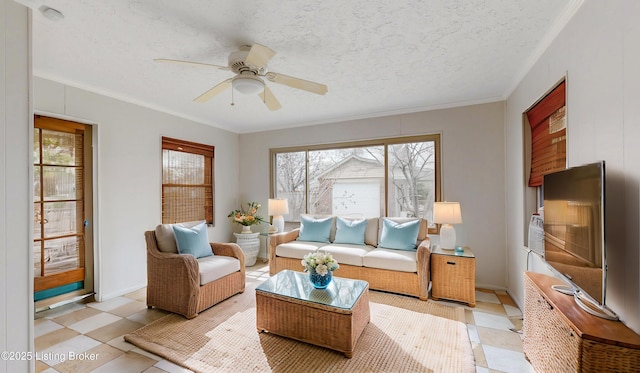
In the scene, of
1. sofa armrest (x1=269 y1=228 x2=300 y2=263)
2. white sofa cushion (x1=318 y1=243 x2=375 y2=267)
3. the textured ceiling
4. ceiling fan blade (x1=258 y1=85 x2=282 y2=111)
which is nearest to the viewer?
the textured ceiling

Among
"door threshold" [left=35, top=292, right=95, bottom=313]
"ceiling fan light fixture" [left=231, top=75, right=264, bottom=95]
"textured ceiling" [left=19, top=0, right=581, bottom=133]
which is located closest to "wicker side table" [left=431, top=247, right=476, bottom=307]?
"textured ceiling" [left=19, top=0, right=581, bottom=133]

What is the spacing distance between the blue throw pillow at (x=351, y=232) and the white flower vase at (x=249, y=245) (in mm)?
1566

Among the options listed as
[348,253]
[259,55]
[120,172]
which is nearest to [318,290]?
[348,253]

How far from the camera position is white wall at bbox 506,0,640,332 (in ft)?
4.16

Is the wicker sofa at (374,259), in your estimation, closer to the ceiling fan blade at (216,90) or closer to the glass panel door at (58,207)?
the ceiling fan blade at (216,90)

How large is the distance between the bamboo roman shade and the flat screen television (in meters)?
0.51

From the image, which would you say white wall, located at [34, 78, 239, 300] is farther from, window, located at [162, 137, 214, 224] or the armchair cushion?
the armchair cushion

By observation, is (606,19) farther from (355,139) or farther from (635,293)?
(355,139)

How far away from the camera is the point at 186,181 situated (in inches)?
170

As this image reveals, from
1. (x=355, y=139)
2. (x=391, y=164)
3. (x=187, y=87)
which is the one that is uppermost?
(x=187, y=87)

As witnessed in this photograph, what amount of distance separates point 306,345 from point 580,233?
6.60 feet

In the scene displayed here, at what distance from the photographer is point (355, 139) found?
14.2 feet

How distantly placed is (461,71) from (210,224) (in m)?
4.31

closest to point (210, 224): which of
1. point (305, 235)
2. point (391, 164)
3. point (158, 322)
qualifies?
point (305, 235)
